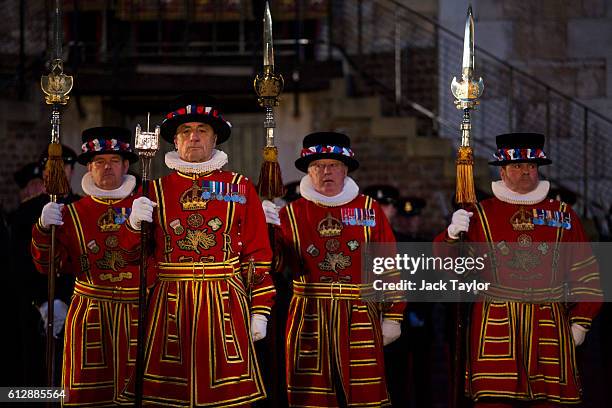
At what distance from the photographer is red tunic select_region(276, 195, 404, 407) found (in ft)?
25.5

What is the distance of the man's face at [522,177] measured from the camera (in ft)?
26.4

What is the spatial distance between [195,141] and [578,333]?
2870 mm

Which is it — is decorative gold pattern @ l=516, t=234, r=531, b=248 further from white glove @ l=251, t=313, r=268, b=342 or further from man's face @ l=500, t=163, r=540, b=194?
white glove @ l=251, t=313, r=268, b=342

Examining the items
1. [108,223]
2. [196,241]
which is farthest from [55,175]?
[196,241]

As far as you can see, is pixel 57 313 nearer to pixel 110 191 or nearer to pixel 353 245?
pixel 110 191

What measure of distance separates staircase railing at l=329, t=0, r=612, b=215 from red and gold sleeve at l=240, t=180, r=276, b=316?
7.90m

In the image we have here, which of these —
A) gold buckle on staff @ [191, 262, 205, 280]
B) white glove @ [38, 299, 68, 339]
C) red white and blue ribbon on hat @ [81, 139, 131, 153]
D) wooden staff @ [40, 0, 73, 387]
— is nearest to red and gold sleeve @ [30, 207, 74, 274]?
wooden staff @ [40, 0, 73, 387]

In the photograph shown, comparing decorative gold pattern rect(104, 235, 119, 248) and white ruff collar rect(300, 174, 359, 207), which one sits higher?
white ruff collar rect(300, 174, 359, 207)

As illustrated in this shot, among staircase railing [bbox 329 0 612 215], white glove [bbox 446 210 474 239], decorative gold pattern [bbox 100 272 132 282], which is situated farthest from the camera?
staircase railing [bbox 329 0 612 215]

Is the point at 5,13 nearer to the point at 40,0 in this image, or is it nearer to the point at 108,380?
the point at 40,0

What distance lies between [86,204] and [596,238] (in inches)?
286

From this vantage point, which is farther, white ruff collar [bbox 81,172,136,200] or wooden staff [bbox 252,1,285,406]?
white ruff collar [bbox 81,172,136,200]

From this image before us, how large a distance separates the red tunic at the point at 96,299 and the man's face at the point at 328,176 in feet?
4.00

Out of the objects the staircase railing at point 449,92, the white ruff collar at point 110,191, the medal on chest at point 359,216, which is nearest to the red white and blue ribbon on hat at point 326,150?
the medal on chest at point 359,216
